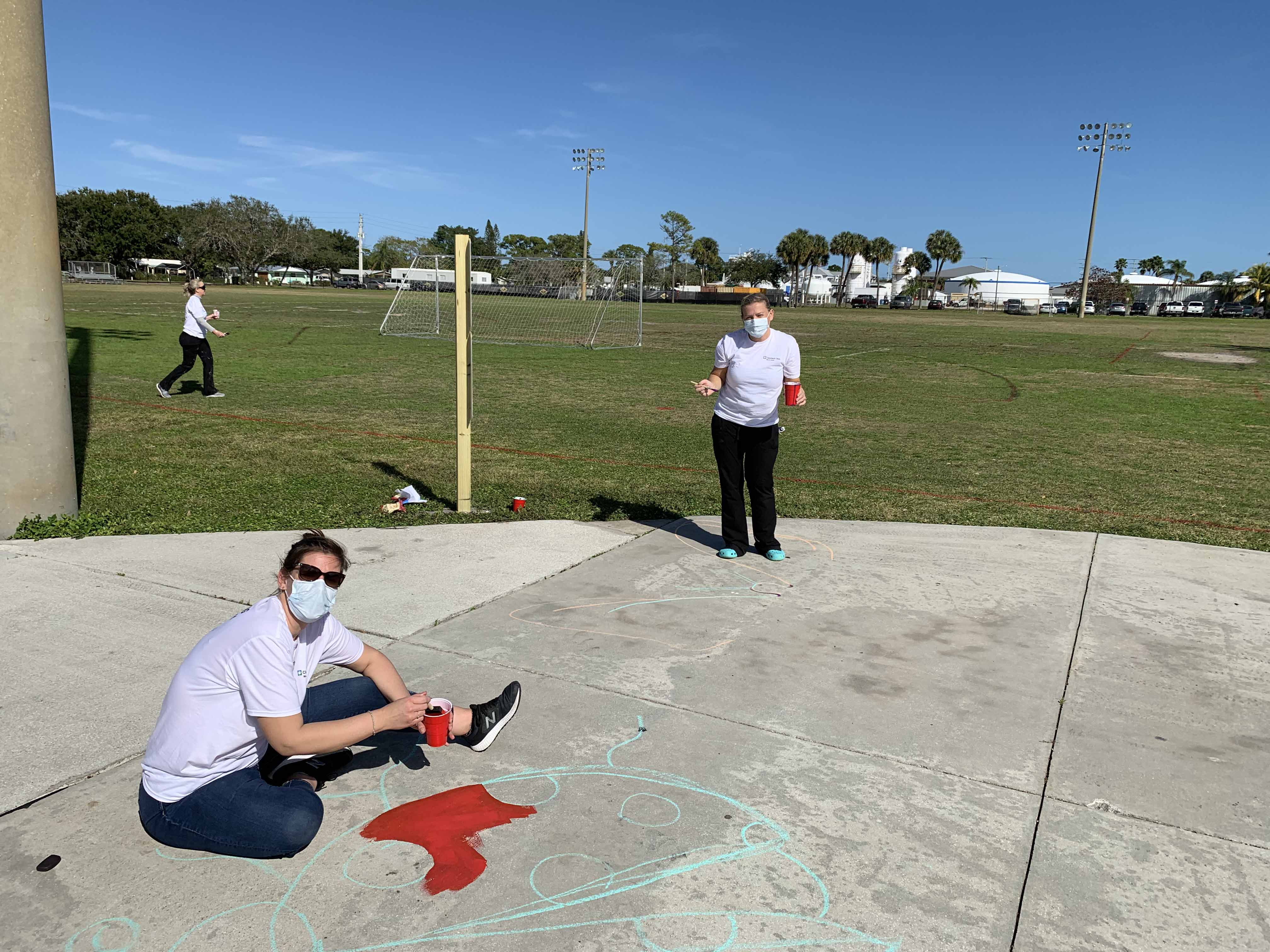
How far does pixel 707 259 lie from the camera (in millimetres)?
120562

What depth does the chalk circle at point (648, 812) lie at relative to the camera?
3.13 m

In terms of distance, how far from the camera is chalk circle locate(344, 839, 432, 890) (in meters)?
2.80

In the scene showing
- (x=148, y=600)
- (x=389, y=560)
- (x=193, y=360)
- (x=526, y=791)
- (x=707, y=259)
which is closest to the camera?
(x=526, y=791)

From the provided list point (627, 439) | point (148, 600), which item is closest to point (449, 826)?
point (148, 600)

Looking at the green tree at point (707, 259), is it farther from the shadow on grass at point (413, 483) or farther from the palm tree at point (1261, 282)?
the shadow on grass at point (413, 483)

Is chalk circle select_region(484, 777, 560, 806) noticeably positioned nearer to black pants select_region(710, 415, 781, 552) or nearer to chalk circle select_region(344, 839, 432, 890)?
chalk circle select_region(344, 839, 432, 890)

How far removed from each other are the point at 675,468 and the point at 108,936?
7505mm

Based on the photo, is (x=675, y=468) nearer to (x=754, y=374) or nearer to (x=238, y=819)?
(x=754, y=374)

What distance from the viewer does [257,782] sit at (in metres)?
2.96

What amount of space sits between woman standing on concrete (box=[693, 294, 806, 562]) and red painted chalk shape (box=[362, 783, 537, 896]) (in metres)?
3.28

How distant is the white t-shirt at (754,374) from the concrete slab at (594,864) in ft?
9.31

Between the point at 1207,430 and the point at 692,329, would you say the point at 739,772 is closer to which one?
the point at 1207,430

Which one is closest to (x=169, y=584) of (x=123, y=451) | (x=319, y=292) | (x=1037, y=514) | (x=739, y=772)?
(x=739, y=772)

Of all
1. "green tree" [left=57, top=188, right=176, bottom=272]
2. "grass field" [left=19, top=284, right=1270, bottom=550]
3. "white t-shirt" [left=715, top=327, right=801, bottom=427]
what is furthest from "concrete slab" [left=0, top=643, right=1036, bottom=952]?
"green tree" [left=57, top=188, right=176, bottom=272]
